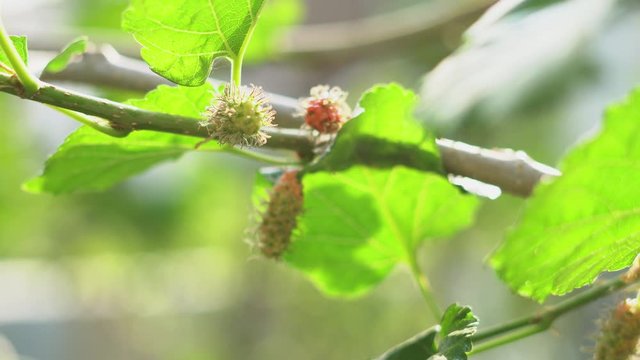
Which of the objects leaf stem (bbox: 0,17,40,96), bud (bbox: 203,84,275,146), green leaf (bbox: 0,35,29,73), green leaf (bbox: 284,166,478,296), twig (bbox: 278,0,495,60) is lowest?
bud (bbox: 203,84,275,146)

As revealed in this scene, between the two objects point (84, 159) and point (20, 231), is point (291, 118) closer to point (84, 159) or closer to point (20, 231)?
point (84, 159)

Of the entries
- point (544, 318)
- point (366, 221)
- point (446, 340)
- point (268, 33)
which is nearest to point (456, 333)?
point (446, 340)

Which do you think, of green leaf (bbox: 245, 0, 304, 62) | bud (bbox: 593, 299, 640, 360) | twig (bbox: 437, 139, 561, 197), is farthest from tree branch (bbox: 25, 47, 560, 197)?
green leaf (bbox: 245, 0, 304, 62)

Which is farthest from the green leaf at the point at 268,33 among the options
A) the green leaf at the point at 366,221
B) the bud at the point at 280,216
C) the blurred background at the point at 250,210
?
the bud at the point at 280,216

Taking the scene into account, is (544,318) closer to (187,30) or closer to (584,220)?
(584,220)

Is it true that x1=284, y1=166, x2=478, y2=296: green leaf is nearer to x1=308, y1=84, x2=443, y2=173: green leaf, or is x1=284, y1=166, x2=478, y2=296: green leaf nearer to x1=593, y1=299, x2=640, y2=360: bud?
x1=308, y1=84, x2=443, y2=173: green leaf

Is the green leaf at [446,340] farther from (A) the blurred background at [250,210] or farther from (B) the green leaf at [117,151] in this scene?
(B) the green leaf at [117,151]
